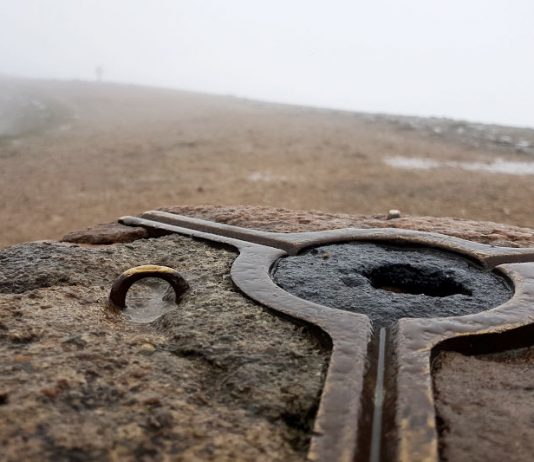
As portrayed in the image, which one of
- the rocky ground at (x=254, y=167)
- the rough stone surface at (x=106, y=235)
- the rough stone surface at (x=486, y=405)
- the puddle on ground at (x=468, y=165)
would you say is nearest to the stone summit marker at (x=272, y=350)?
the rough stone surface at (x=486, y=405)

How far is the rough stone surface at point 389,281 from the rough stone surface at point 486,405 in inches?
8.0

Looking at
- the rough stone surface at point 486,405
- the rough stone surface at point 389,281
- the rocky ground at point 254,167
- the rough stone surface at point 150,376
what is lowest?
the rocky ground at point 254,167

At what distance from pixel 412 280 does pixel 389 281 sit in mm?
71

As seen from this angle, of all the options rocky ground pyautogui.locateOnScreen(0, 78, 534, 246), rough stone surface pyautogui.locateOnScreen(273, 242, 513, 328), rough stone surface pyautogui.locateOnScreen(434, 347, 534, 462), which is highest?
rough stone surface pyautogui.locateOnScreen(273, 242, 513, 328)

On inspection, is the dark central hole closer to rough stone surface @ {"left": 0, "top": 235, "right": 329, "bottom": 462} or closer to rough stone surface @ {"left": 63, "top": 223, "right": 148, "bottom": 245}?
rough stone surface @ {"left": 0, "top": 235, "right": 329, "bottom": 462}

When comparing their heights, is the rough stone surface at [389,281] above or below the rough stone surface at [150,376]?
above

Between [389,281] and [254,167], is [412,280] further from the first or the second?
[254,167]

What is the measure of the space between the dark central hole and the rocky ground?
496 cm

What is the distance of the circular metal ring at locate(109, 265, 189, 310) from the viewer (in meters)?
1.46

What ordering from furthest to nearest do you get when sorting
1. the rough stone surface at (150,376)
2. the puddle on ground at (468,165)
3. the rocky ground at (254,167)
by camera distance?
1. the puddle on ground at (468,165)
2. the rocky ground at (254,167)
3. the rough stone surface at (150,376)

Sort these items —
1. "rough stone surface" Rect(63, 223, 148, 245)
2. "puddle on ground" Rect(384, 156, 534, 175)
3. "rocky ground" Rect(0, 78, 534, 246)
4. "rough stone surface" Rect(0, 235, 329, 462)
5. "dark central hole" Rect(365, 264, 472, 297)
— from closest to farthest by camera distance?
"rough stone surface" Rect(0, 235, 329, 462)
"dark central hole" Rect(365, 264, 472, 297)
"rough stone surface" Rect(63, 223, 148, 245)
"rocky ground" Rect(0, 78, 534, 246)
"puddle on ground" Rect(384, 156, 534, 175)

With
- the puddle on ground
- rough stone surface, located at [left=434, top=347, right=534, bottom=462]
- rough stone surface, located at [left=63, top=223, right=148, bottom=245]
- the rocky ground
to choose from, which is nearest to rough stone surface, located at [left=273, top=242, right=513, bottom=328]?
rough stone surface, located at [left=434, top=347, right=534, bottom=462]

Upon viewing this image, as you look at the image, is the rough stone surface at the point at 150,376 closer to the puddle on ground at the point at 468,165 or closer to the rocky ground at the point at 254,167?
the rocky ground at the point at 254,167

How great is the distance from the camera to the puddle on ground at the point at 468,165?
909 centimetres
